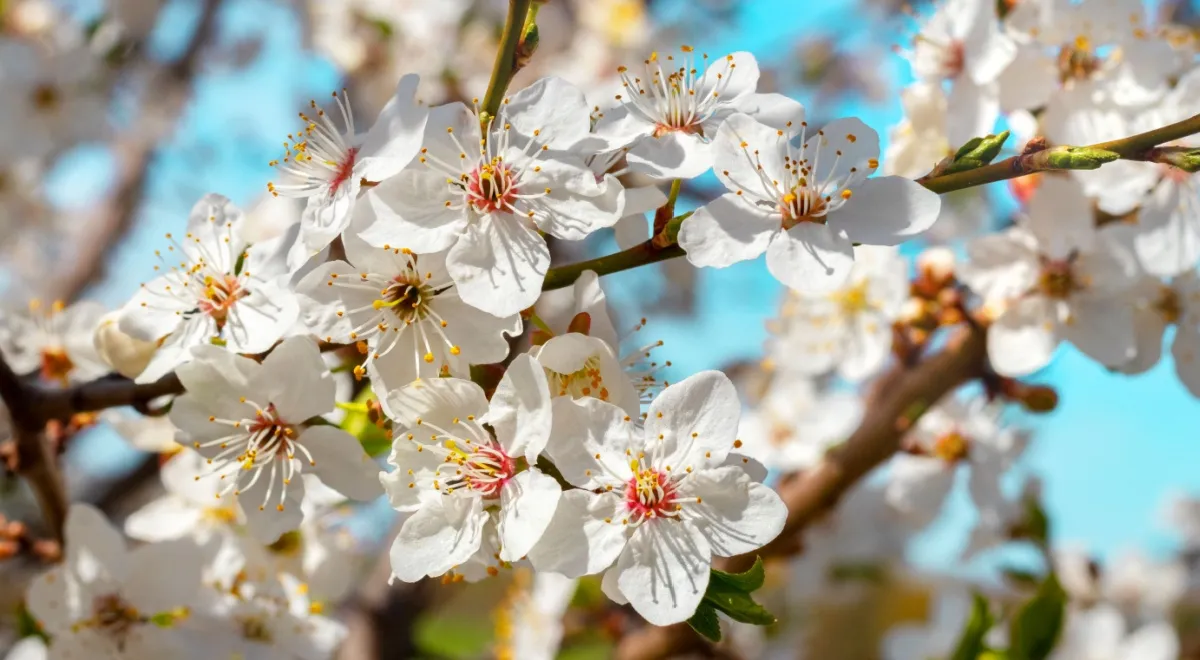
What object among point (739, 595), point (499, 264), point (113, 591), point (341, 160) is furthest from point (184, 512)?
point (739, 595)

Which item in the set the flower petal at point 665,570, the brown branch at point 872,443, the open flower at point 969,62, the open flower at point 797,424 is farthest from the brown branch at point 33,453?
the open flower at point 969,62

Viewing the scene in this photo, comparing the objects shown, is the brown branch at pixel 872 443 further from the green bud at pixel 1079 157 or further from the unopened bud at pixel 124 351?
the unopened bud at pixel 124 351

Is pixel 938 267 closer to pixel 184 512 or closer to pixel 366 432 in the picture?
pixel 366 432

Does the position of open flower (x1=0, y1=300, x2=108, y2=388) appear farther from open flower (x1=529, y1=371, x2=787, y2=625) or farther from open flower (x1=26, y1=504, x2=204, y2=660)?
open flower (x1=529, y1=371, x2=787, y2=625)

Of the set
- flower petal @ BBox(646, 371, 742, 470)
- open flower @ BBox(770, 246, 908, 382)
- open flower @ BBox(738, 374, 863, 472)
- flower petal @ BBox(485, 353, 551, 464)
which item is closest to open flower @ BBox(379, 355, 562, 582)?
flower petal @ BBox(485, 353, 551, 464)

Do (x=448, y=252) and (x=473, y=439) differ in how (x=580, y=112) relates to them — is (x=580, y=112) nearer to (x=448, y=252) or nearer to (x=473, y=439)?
(x=448, y=252)
